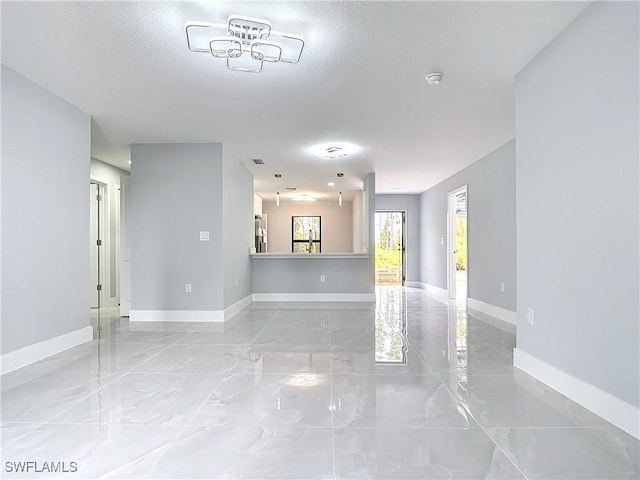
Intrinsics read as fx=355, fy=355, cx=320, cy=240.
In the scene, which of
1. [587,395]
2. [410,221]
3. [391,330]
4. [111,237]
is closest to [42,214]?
[111,237]

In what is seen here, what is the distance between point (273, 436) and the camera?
1783mm

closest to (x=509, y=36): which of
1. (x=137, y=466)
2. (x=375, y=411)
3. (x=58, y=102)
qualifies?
(x=375, y=411)

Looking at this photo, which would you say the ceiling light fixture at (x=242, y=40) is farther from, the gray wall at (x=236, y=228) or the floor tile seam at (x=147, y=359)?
the gray wall at (x=236, y=228)

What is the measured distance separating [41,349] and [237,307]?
9.02ft

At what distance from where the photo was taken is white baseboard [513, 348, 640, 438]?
5.93 feet

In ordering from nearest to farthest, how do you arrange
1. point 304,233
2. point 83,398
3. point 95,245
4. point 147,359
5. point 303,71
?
1. point 83,398
2. point 303,71
3. point 147,359
4. point 95,245
5. point 304,233

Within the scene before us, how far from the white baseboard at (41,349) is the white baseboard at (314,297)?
330cm

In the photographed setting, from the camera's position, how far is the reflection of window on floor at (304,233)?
36.2ft

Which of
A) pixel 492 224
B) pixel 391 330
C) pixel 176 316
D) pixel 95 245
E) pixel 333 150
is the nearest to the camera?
pixel 391 330

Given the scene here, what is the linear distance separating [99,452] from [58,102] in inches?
126

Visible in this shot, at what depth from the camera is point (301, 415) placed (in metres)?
2.01

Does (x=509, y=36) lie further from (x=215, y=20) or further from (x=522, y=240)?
(x=215, y=20)

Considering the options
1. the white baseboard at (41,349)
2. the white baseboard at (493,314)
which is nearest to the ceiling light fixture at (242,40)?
the white baseboard at (41,349)

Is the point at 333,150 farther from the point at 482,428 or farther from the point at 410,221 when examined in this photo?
the point at 410,221
